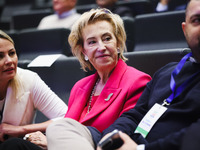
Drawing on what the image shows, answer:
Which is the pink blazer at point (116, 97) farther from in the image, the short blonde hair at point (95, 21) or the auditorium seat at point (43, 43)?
the auditorium seat at point (43, 43)

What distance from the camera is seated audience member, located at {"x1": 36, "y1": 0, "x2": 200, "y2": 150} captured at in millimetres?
640

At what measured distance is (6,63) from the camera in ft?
3.64

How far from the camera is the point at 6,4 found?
4199mm

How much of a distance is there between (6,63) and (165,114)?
2.41 ft

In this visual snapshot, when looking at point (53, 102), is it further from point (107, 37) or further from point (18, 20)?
point (18, 20)

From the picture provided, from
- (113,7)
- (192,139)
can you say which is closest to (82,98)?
(192,139)

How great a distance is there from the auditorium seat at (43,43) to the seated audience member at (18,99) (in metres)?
0.56

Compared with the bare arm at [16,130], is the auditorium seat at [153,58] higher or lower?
higher

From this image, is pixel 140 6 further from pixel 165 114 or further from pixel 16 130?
pixel 165 114

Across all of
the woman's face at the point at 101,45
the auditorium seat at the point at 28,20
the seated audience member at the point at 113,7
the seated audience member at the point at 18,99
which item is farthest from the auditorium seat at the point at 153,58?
the auditorium seat at the point at 28,20

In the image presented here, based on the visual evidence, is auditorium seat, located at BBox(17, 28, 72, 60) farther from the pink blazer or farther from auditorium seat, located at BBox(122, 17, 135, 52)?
the pink blazer

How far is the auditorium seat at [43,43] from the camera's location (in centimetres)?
173

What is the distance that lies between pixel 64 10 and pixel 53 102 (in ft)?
4.11

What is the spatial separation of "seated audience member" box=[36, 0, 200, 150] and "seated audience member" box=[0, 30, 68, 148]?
40 centimetres
